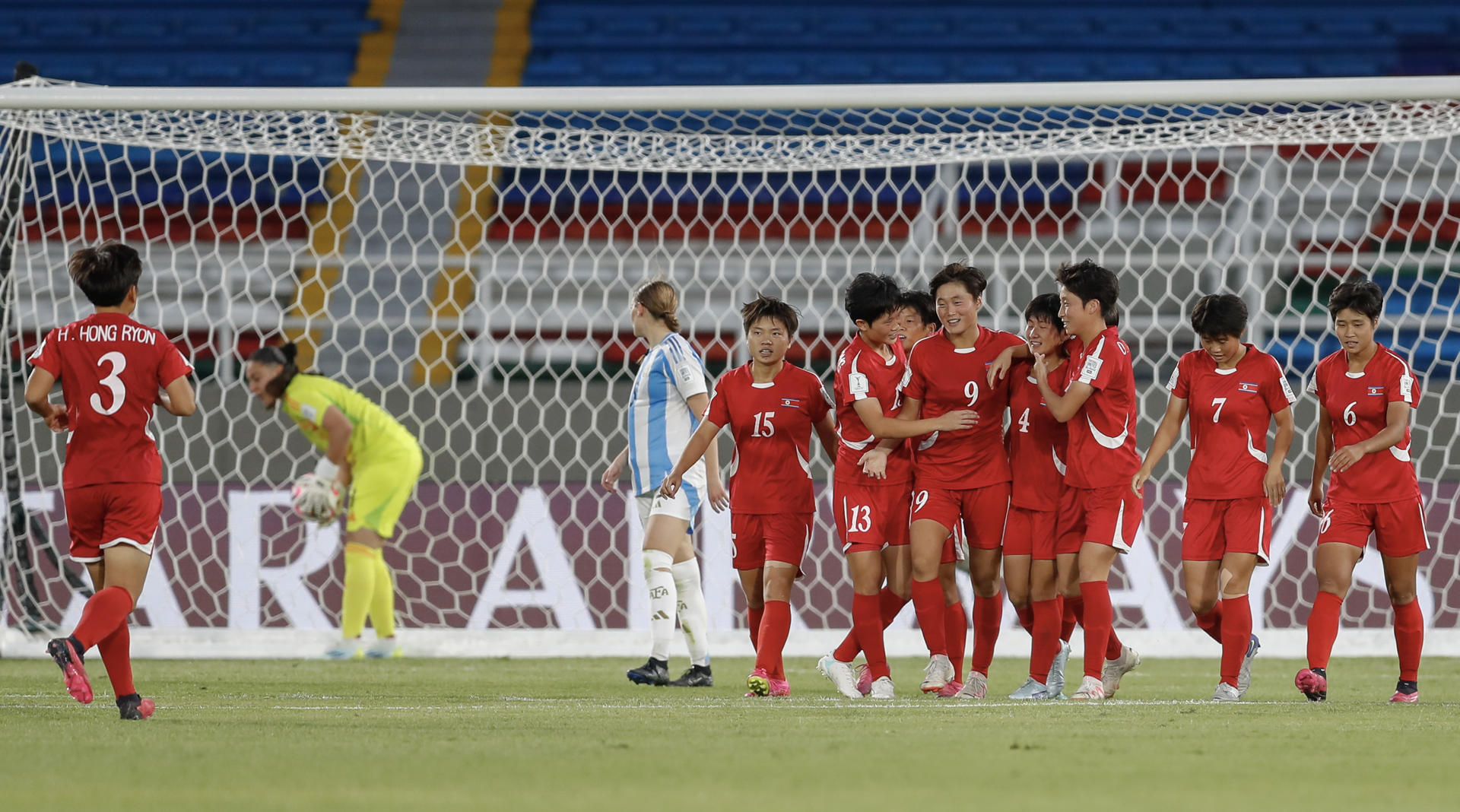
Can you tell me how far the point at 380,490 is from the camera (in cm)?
720

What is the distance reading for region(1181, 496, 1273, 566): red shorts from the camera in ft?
16.8

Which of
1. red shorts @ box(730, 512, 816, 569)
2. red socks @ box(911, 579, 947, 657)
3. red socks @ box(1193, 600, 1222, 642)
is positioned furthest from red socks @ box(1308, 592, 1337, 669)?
red shorts @ box(730, 512, 816, 569)

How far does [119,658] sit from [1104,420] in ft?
10.2

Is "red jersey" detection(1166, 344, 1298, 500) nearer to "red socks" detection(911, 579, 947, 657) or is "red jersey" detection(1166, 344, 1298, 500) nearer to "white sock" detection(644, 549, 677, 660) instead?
"red socks" detection(911, 579, 947, 657)

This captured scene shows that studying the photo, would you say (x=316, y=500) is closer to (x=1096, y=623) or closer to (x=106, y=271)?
(x=106, y=271)

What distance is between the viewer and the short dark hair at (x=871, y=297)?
516 centimetres

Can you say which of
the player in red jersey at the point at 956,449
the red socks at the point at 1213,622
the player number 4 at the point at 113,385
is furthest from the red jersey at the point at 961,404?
the player number 4 at the point at 113,385

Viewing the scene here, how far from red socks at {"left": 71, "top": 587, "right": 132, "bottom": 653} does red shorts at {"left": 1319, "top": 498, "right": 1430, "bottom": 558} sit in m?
3.91

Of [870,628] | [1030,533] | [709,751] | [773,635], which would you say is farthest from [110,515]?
[1030,533]

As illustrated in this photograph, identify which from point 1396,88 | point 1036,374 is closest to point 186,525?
point 1036,374

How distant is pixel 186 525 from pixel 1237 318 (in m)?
5.21

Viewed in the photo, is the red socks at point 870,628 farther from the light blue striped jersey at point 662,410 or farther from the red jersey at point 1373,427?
the red jersey at point 1373,427

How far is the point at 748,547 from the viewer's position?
546 centimetres

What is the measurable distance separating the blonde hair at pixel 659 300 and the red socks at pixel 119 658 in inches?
89.1
